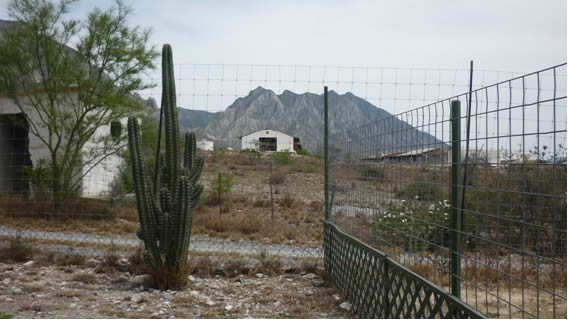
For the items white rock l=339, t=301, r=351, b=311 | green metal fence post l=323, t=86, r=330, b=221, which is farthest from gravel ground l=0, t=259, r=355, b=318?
green metal fence post l=323, t=86, r=330, b=221

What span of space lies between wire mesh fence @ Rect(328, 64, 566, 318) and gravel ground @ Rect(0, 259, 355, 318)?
101 cm

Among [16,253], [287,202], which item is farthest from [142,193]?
[287,202]

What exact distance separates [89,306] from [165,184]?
5.94ft

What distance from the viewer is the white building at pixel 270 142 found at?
949 centimetres

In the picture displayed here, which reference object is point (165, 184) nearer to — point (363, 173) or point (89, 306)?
point (89, 306)

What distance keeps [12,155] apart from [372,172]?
1297cm

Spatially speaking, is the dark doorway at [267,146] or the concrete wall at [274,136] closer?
the dark doorway at [267,146]

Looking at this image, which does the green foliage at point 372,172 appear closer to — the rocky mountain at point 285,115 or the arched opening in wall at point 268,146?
the rocky mountain at point 285,115

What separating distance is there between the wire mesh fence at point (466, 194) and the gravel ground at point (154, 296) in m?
1.01

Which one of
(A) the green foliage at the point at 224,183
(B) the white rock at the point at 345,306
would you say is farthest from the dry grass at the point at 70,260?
(A) the green foliage at the point at 224,183

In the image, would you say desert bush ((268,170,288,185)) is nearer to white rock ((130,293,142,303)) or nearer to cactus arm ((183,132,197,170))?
cactus arm ((183,132,197,170))

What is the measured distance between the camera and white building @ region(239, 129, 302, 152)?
949cm

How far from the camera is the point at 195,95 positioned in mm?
8664

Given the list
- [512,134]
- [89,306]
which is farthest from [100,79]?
[512,134]
